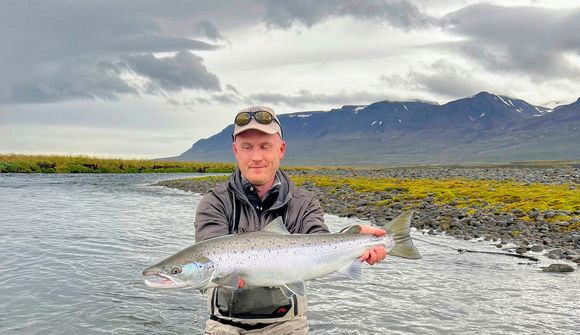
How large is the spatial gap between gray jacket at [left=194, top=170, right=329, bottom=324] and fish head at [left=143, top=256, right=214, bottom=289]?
28.3 inches

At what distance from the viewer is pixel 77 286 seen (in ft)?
35.4

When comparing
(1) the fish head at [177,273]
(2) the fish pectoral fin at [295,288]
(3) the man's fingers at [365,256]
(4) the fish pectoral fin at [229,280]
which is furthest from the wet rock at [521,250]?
(1) the fish head at [177,273]

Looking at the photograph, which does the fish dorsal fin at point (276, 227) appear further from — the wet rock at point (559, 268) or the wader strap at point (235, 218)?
the wet rock at point (559, 268)

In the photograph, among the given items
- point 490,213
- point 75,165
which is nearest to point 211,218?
point 490,213

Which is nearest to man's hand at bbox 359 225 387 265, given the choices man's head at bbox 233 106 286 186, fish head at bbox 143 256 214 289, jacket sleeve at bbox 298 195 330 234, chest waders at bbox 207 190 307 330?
jacket sleeve at bbox 298 195 330 234

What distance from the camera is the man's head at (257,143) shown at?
5.14 m

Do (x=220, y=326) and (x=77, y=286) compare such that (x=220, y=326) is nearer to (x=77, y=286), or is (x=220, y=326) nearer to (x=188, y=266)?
(x=188, y=266)

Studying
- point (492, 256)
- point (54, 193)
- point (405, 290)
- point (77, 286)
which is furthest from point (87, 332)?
point (54, 193)

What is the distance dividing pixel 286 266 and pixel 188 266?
0.85 metres

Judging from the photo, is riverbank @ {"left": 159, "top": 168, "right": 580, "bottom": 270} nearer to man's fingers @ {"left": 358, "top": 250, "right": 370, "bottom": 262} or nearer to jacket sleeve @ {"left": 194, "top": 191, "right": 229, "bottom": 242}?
man's fingers @ {"left": 358, "top": 250, "right": 370, "bottom": 262}

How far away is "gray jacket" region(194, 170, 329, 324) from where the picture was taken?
5000 mm

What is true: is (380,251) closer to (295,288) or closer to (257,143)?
(295,288)

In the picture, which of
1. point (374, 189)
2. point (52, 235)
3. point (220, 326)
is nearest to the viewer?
point (220, 326)

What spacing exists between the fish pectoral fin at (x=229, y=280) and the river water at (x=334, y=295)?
419 centimetres
